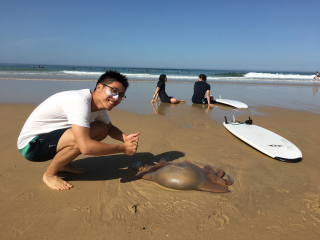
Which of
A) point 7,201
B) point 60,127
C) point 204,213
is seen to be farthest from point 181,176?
point 7,201

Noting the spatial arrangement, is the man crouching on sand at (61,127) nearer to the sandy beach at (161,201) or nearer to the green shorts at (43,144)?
the green shorts at (43,144)

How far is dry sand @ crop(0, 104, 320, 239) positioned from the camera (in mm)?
2125

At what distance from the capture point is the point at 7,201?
8.16ft

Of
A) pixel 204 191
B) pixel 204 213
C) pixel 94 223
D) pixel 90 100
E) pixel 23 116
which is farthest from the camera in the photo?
pixel 23 116

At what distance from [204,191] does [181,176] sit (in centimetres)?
36

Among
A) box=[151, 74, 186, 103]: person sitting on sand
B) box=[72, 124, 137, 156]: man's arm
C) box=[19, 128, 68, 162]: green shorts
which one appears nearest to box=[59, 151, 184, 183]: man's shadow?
box=[19, 128, 68, 162]: green shorts

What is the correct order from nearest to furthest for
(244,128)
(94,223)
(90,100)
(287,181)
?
(94,223), (90,100), (287,181), (244,128)

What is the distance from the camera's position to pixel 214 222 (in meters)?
2.27

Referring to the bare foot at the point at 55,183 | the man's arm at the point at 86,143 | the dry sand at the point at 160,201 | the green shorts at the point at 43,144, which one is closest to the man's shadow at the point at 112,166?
the dry sand at the point at 160,201

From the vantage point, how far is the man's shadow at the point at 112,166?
3142 millimetres

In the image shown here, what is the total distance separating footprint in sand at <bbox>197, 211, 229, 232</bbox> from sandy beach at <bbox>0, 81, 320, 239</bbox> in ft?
0.03

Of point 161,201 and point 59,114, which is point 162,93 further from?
point 161,201

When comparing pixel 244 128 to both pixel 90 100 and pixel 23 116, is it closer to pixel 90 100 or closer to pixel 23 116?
pixel 90 100

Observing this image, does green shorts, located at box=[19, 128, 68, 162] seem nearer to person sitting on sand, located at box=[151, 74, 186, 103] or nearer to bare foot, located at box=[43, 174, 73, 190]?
bare foot, located at box=[43, 174, 73, 190]
